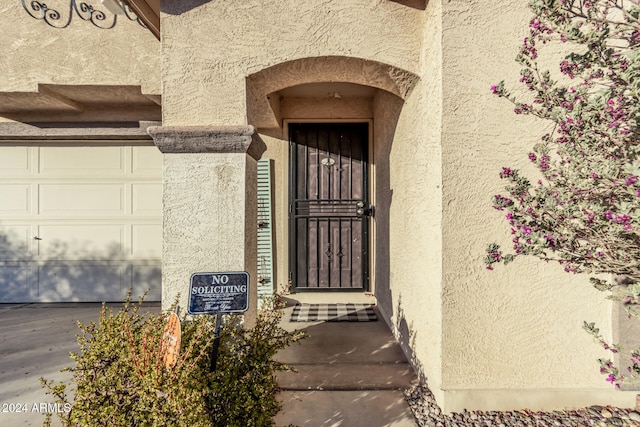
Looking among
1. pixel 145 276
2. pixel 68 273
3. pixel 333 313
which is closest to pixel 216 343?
pixel 333 313

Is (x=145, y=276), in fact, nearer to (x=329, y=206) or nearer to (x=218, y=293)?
(x=329, y=206)

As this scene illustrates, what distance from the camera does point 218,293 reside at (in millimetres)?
1634

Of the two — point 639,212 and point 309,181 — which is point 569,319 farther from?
point 309,181

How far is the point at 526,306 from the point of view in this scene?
2025 mm

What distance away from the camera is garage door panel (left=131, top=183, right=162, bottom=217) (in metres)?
4.32

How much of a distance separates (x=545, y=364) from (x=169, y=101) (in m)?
3.11

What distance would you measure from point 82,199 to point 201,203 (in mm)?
3265

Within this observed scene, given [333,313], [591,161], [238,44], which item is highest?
[238,44]

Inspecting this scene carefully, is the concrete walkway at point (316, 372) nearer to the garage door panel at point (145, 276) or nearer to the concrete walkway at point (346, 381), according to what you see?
the concrete walkway at point (346, 381)

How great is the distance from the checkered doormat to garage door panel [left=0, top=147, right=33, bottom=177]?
4138 millimetres

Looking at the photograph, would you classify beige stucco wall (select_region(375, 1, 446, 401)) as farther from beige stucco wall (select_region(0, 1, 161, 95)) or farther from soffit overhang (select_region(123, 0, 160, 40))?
beige stucco wall (select_region(0, 1, 161, 95))

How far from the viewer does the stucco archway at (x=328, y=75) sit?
2.22 meters

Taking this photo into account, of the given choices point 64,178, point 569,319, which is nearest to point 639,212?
point 569,319

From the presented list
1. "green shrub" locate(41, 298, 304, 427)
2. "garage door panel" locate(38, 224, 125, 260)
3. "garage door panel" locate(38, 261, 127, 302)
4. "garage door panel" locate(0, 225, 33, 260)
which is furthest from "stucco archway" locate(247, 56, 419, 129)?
"garage door panel" locate(0, 225, 33, 260)
